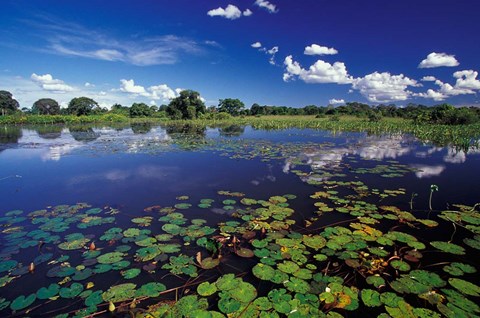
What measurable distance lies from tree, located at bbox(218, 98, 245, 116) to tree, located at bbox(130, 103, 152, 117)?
22.9m

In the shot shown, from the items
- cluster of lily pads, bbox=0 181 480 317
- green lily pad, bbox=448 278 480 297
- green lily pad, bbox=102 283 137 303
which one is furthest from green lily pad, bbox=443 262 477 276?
green lily pad, bbox=102 283 137 303

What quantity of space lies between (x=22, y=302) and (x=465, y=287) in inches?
195

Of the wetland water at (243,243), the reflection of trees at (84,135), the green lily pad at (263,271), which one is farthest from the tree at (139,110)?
the green lily pad at (263,271)

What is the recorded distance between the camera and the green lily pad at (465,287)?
9.25ft

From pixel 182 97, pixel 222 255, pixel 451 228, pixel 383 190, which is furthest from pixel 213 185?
pixel 182 97

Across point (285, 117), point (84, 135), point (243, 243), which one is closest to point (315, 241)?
point (243, 243)

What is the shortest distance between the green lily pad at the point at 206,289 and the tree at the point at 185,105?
49.0 meters

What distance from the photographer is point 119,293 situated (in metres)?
2.79

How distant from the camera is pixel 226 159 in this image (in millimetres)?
11023

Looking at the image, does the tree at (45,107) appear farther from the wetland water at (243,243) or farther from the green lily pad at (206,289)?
the green lily pad at (206,289)

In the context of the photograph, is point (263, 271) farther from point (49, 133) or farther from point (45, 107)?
point (45, 107)

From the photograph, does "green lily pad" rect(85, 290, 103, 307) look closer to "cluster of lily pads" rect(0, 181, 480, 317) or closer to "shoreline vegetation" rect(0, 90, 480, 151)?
"cluster of lily pads" rect(0, 181, 480, 317)

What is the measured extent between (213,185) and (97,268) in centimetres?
412

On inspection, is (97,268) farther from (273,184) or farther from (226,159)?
(226,159)
